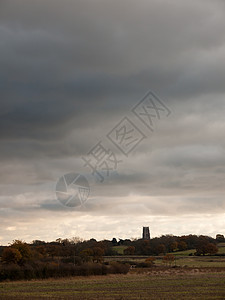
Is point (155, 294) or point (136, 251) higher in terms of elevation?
point (136, 251)

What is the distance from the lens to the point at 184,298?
38750 millimetres

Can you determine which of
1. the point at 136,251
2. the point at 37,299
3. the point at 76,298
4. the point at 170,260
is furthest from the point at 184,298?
the point at 136,251

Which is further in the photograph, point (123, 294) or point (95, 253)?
point (95, 253)

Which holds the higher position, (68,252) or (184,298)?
(68,252)

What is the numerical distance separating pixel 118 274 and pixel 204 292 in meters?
41.8

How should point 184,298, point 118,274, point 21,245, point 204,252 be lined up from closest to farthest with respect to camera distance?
1. point 184,298
2. point 118,274
3. point 21,245
4. point 204,252

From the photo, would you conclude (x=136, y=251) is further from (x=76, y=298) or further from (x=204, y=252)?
(x=76, y=298)

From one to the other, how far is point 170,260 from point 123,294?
90.1 meters

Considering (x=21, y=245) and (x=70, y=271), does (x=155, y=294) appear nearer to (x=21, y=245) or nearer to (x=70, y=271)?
(x=70, y=271)

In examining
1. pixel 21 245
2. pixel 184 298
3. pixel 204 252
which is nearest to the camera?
pixel 184 298

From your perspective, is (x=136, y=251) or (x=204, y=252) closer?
(x=204, y=252)

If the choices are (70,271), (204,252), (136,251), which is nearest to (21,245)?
(70,271)

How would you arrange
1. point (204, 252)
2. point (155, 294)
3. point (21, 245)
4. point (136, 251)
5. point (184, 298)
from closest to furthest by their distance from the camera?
point (184, 298) < point (155, 294) < point (21, 245) < point (204, 252) < point (136, 251)

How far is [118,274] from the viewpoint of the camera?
84.1 metres
